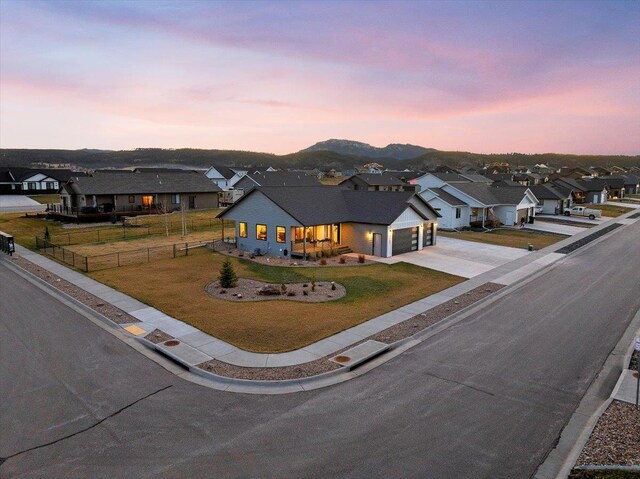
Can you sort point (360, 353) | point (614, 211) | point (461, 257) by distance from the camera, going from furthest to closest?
1. point (614, 211)
2. point (461, 257)
3. point (360, 353)

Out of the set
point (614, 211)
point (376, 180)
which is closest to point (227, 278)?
point (376, 180)

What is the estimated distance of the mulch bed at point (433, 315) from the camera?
17297 millimetres

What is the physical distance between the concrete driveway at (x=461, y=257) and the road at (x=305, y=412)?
1180 centimetres

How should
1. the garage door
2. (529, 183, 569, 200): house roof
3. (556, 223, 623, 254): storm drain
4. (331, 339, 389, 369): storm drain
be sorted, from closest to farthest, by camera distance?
(331, 339, 389, 369): storm drain
the garage door
(556, 223, 623, 254): storm drain
(529, 183, 569, 200): house roof

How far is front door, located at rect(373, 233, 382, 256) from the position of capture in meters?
34.1

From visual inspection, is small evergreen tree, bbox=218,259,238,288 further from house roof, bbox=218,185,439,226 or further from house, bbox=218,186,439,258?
house roof, bbox=218,185,439,226

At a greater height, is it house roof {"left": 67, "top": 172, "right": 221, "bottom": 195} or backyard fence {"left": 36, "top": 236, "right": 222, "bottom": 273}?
house roof {"left": 67, "top": 172, "right": 221, "bottom": 195}

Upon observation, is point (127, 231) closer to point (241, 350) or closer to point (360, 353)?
point (241, 350)

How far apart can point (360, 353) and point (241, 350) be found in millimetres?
4374

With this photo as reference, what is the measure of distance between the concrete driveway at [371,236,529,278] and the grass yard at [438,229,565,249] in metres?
2.63

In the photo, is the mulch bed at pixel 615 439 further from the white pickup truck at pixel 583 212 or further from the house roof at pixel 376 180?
the house roof at pixel 376 180

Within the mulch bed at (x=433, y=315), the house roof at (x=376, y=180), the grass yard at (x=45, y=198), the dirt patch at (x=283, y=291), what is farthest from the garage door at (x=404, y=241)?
the grass yard at (x=45, y=198)

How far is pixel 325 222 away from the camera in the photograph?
3356cm

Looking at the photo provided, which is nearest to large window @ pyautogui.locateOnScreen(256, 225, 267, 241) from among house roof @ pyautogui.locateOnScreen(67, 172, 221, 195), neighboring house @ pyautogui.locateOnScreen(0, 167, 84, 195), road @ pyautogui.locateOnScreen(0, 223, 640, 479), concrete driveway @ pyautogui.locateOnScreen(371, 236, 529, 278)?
concrete driveway @ pyautogui.locateOnScreen(371, 236, 529, 278)
